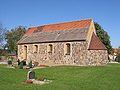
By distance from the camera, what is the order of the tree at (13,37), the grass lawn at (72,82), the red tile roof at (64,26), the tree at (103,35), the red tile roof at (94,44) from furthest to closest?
the tree at (13,37), the tree at (103,35), the red tile roof at (64,26), the red tile roof at (94,44), the grass lawn at (72,82)

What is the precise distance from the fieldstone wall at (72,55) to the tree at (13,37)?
36197 millimetres

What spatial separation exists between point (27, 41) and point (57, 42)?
1018 centimetres

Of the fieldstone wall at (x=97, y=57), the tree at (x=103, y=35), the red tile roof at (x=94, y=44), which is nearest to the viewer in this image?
the fieldstone wall at (x=97, y=57)

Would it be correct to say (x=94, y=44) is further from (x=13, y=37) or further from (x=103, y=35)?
(x=13, y=37)

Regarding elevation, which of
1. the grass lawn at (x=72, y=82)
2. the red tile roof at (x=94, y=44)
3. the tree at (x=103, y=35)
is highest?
the tree at (x=103, y=35)

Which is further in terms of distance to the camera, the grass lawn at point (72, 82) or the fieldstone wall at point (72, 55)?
the fieldstone wall at point (72, 55)

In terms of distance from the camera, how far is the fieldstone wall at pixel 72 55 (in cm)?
4134

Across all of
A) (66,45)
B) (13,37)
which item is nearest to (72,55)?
(66,45)

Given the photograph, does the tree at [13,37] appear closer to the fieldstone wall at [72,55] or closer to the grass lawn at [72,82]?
the fieldstone wall at [72,55]

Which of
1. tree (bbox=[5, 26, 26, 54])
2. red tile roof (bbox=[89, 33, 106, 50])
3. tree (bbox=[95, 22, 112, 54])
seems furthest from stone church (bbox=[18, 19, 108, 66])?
tree (bbox=[5, 26, 26, 54])

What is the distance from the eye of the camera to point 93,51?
41.6 m

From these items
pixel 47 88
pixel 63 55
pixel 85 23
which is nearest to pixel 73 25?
pixel 85 23

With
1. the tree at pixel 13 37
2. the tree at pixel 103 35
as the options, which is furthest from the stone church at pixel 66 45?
the tree at pixel 13 37

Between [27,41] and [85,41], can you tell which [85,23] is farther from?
[27,41]
